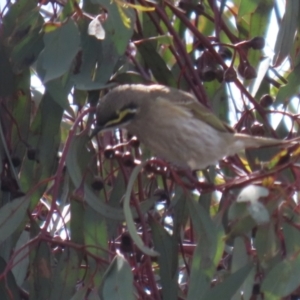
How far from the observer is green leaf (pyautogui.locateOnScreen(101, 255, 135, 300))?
92.1 inches

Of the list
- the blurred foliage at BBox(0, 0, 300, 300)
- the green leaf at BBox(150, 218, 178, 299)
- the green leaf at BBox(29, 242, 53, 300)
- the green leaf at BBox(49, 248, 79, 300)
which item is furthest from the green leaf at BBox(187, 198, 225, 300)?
the green leaf at BBox(29, 242, 53, 300)

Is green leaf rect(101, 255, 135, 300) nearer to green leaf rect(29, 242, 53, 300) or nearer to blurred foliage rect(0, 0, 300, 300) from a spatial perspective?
blurred foliage rect(0, 0, 300, 300)

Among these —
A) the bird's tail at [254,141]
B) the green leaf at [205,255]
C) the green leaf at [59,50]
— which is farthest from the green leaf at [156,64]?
the green leaf at [205,255]

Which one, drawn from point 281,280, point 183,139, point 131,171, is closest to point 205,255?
point 281,280

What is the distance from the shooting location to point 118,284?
235cm

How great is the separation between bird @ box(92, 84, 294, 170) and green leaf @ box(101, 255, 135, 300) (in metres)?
0.68

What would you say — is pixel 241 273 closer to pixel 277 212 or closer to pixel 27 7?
pixel 277 212

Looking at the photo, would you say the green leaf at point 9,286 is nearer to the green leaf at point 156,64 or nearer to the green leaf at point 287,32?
the green leaf at point 156,64

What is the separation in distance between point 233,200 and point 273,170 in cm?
17

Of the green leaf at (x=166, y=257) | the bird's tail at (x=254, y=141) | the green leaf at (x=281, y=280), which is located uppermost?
the bird's tail at (x=254, y=141)

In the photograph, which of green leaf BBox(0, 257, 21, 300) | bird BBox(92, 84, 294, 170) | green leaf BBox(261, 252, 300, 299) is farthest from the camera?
bird BBox(92, 84, 294, 170)

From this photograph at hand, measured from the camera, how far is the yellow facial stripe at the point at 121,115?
9.17 feet

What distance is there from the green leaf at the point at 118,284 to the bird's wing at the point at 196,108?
824 mm

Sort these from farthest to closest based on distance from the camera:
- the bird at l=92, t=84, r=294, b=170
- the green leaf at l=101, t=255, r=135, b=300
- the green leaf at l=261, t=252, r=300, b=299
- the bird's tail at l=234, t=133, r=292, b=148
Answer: the bird at l=92, t=84, r=294, b=170 → the bird's tail at l=234, t=133, r=292, b=148 → the green leaf at l=261, t=252, r=300, b=299 → the green leaf at l=101, t=255, r=135, b=300
